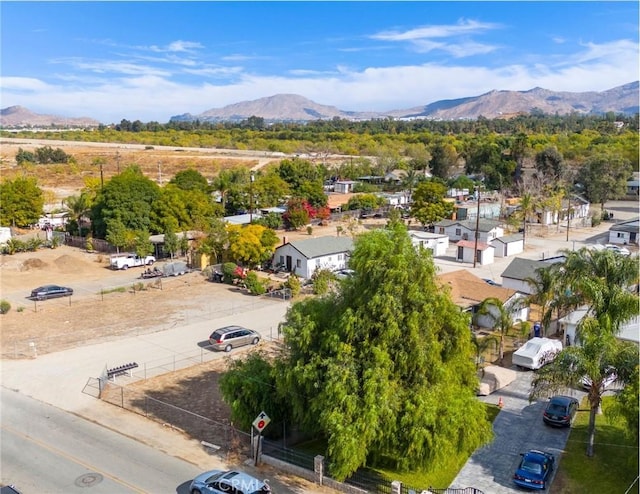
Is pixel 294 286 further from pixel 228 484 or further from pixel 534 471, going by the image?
pixel 534 471

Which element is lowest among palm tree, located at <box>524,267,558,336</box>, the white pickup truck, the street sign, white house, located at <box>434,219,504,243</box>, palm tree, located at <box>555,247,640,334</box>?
the white pickup truck

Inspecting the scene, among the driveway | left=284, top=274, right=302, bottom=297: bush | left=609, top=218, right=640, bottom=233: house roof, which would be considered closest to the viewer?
the driveway

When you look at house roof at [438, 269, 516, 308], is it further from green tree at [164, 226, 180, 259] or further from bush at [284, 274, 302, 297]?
green tree at [164, 226, 180, 259]

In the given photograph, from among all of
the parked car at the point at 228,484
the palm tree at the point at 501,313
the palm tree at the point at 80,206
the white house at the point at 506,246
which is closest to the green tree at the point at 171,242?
the palm tree at the point at 80,206

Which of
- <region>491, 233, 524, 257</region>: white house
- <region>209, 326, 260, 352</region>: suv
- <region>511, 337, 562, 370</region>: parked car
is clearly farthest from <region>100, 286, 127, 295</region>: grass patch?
<region>491, 233, 524, 257</region>: white house

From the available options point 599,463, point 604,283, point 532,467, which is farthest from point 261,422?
point 604,283

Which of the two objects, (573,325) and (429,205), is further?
(429,205)
